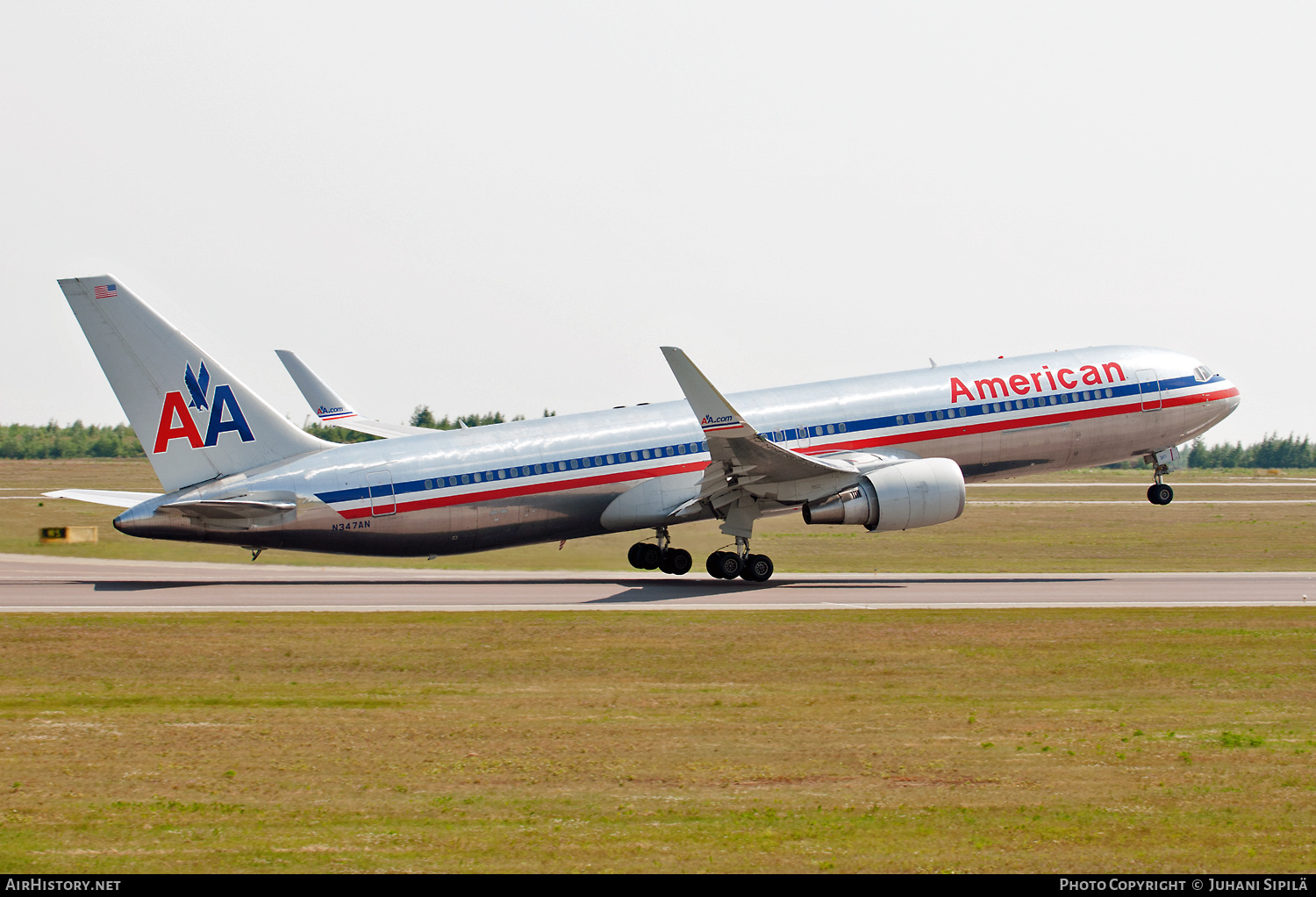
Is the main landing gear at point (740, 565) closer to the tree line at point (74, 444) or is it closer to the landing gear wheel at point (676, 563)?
the landing gear wheel at point (676, 563)

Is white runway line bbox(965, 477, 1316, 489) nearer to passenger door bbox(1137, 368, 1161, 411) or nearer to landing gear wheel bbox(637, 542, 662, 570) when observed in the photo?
passenger door bbox(1137, 368, 1161, 411)

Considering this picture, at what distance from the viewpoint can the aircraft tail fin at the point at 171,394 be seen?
35.1 m

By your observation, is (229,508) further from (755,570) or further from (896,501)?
(896,501)

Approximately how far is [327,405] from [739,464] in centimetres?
2062

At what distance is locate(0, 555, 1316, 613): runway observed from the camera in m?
34.3

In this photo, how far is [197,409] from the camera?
3616cm

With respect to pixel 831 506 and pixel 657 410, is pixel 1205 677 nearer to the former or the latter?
pixel 831 506

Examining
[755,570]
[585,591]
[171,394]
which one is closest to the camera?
[171,394]

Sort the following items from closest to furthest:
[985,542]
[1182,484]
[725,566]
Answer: [725,566] < [985,542] < [1182,484]

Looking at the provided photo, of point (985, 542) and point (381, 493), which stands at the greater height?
point (381, 493)

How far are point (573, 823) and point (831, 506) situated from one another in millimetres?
25440

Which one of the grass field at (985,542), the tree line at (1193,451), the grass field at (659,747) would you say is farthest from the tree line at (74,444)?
the grass field at (659,747)

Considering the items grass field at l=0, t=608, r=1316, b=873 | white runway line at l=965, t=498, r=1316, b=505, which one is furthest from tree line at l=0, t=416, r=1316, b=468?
grass field at l=0, t=608, r=1316, b=873

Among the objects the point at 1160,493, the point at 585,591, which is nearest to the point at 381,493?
the point at 585,591
